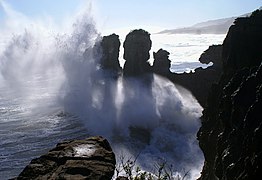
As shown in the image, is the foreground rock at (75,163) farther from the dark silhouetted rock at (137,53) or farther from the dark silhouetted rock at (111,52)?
the dark silhouetted rock at (111,52)

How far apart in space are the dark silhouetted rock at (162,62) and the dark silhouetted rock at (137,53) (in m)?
1.75

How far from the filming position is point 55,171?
615 inches

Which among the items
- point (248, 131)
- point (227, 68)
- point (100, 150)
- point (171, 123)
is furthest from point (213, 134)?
point (171, 123)

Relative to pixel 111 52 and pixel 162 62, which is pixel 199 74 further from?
pixel 111 52

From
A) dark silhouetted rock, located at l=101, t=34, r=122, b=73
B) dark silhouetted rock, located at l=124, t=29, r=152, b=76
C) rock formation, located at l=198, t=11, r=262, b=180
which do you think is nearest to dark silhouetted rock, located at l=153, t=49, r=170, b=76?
dark silhouetted rock, located at l=124, t=29, r=152, b=76

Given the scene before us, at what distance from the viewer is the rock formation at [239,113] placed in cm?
2088

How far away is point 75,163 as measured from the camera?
15797mm

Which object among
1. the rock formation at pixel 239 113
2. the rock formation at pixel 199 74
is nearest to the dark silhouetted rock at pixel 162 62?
the rock formation at pixel 199 74

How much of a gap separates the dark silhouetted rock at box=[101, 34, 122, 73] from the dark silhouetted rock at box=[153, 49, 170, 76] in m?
7.97

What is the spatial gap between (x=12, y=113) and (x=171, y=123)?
26959mm

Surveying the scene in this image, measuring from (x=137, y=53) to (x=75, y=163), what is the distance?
63.4m

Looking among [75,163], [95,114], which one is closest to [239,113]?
[75,163]

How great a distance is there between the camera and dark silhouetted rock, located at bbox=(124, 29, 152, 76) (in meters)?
78.6

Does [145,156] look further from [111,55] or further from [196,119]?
[111,55]
